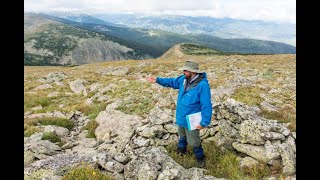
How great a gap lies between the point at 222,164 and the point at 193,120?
156 centimetres

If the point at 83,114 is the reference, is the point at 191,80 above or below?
above

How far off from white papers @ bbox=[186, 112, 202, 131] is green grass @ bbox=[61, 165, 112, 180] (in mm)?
2620

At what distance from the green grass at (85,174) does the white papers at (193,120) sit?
2620 mm

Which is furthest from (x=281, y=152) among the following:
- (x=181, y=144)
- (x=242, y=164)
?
(x=181, y=144)

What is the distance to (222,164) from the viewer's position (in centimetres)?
937

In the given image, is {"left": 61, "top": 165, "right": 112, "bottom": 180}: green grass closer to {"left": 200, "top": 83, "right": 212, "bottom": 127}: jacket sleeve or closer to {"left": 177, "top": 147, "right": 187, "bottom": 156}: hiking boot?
{"left": 177, "top": 147, "right": 187, "bottom": 156}: hiking boot

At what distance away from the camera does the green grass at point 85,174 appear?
7863mm

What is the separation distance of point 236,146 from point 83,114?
11372 millimetres

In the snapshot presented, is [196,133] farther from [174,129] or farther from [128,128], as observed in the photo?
[128,128]

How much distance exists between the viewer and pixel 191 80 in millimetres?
9273

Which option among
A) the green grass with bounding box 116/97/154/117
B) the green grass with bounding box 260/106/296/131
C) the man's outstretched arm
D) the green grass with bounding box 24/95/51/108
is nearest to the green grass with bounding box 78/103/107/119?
the green grass with bounding box 116/97/154/117

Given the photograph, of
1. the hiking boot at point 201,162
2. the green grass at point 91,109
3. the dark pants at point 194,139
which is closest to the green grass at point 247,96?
the green grass at point 91,109

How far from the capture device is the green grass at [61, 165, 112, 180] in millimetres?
7863
